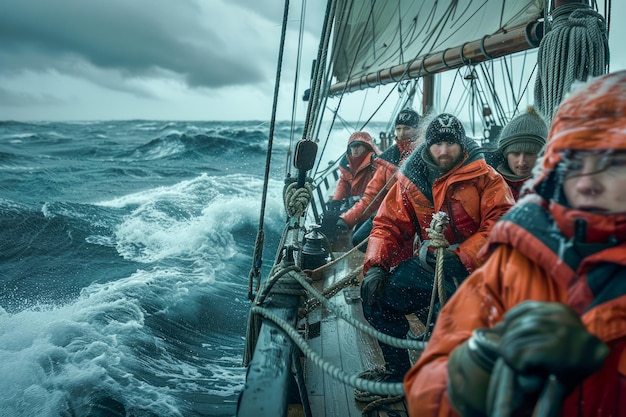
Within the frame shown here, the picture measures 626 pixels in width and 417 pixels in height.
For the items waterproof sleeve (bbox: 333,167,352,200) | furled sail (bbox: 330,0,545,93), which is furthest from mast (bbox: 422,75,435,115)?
waterproof sleeve (bbox: 333,167,352,200)

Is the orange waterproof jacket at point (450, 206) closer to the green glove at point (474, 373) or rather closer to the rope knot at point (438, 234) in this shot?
the rope knot at point (438, 234)

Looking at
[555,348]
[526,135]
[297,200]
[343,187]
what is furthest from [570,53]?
[343,187]

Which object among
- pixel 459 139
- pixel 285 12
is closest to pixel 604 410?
pixel 459 139

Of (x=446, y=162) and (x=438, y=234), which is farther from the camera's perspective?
(x=446, y=162)

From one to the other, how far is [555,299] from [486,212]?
4.78 ft

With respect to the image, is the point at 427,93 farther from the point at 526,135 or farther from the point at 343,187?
the point at 526,135

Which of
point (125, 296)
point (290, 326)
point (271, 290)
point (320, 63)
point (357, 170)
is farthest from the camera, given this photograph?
point (357, 170)

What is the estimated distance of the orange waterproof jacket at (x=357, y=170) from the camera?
6309 mm

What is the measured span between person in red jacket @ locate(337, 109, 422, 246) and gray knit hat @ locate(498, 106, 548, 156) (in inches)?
77.9

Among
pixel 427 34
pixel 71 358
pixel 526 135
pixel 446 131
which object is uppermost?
pixel 427 34

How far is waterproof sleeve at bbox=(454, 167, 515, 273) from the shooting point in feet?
7.25

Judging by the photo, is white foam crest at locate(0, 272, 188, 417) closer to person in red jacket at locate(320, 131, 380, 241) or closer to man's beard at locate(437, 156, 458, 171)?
person in red jacket at locate(320, 131, 380, 241)

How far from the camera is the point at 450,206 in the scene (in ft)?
8.01

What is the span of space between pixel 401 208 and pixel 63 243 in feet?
29.5
